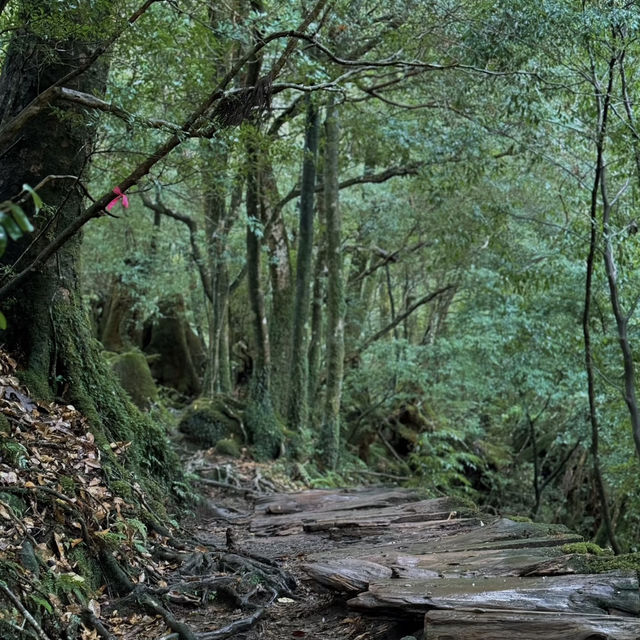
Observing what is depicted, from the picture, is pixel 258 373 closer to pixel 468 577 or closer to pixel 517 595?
pixel 468 577

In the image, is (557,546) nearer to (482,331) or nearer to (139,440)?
(139,440)

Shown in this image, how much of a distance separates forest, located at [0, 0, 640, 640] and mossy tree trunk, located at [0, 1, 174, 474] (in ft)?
0.09

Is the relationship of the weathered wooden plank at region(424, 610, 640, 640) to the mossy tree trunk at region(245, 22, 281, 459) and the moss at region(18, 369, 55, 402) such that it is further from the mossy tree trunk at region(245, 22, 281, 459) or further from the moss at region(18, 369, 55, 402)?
the mossy tree trunk at region(245, 22, 281, 459)

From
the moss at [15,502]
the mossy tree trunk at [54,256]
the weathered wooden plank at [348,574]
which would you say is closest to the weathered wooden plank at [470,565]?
the weathered wooden plank at [348,574]

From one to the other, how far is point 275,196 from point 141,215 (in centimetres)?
661

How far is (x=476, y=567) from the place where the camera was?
433 centimetres

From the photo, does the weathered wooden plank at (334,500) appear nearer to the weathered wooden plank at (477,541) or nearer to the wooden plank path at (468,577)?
the wooden plank path at (468,577)

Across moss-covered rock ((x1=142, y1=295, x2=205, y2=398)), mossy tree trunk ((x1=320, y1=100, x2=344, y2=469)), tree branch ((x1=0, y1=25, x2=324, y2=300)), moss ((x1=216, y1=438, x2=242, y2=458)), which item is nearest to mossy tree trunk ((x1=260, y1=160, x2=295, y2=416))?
mossy tree trunk ((x1=320, y1=100, x2=344, y2=469))

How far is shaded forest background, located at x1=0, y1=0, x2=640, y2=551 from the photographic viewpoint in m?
5.95

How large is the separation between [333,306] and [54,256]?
24.3ft

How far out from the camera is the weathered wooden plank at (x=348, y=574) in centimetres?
421

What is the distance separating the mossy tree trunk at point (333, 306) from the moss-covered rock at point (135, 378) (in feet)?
11.6

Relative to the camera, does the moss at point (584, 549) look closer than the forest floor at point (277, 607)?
No

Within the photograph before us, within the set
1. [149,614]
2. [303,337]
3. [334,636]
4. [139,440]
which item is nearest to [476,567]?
[334,636]
